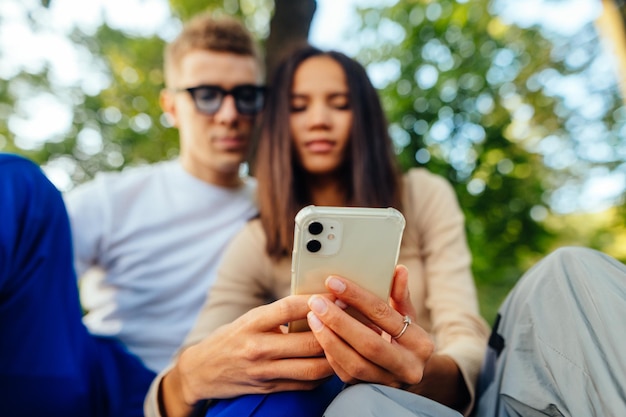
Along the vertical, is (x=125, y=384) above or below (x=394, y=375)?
below

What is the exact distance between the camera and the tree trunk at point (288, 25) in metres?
3.31

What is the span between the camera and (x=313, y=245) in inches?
35.1

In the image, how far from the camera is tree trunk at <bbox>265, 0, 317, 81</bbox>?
10.9 ft

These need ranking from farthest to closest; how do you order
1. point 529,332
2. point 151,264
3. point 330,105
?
1. point 151,264
2. point 330,105
3. point 529,332

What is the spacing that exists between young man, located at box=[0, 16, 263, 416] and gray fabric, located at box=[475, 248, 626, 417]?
1.18 m

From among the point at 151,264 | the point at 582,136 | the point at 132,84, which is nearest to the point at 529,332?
the point at 151,264

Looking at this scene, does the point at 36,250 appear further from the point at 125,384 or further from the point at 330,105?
the point at 330,105

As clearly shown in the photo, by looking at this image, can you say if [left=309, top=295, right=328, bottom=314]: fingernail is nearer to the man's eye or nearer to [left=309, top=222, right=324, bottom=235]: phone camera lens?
[left=309, top=222, right=324, bottom=235]: phone camera lens

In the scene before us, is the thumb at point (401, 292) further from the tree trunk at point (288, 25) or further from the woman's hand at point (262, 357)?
the tree trunk at point (288, 25)

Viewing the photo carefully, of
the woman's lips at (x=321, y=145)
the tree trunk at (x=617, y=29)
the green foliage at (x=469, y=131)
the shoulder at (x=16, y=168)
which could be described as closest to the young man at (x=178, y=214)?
the woman's lips at (x=321, y=145)

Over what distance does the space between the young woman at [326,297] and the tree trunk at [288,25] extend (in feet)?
4.59

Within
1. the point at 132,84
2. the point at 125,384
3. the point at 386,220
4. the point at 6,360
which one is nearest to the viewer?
the point at 386,220

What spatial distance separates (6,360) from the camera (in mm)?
1312

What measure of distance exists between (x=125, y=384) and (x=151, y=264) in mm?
474
